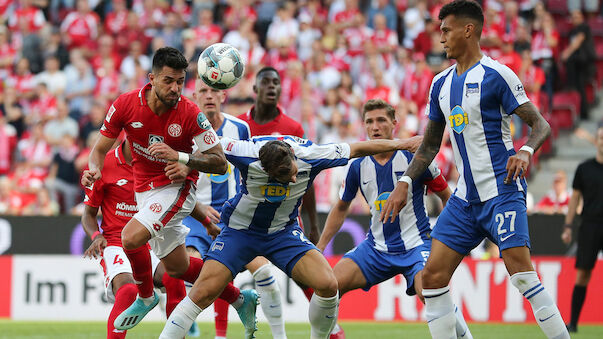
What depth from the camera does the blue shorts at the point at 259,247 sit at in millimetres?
7059

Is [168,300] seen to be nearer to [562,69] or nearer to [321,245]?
[321,245]

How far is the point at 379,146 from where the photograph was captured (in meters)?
7.11

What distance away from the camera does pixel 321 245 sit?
26.5 feet

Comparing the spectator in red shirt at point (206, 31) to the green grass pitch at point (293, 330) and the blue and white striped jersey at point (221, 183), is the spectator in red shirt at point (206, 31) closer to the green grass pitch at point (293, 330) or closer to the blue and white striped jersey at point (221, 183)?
the green grass pitch at point (293, 330)

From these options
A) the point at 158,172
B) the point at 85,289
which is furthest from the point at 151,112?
the point at 85,289

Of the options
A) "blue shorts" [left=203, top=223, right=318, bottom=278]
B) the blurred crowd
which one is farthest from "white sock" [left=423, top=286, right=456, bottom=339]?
the blurred crowd

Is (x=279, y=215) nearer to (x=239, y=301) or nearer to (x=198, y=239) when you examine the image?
(x=239, y=301)

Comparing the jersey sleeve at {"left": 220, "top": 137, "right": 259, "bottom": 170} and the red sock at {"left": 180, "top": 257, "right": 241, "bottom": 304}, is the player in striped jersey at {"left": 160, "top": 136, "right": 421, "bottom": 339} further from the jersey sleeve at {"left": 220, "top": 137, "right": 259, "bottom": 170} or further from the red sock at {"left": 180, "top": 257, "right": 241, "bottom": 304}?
the red sock at {"left": 180, "top": 257, "right": 241, "bottom": 304}

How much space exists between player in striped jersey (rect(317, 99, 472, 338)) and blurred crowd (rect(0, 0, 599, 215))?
6033 millimetres

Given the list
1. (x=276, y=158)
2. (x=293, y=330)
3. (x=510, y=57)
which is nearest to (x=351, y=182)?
(x=276, y=158)

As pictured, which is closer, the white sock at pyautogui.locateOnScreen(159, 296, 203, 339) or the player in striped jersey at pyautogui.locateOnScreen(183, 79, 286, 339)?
the white sock at pyautogui.locateOnScreen(159, 296, 203, 339)

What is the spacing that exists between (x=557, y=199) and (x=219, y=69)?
8.29m

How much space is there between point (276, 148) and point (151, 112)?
1072 millimetres

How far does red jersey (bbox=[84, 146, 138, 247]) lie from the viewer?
26.1 feet
